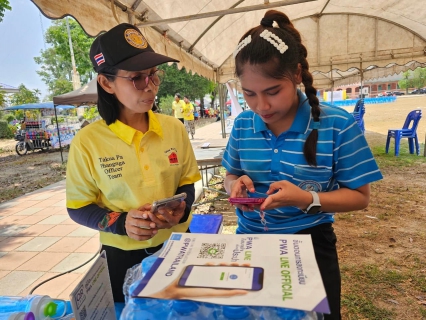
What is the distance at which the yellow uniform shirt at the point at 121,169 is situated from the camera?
4.01 ft

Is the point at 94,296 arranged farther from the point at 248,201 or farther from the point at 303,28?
the point at 303,28

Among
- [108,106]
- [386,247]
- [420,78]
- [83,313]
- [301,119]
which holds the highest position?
[420,78]

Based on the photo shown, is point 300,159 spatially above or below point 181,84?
below

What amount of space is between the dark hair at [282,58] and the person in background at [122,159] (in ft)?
1.31

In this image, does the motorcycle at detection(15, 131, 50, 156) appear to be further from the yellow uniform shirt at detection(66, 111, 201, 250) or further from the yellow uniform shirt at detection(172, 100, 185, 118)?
the yellow uniform shirt at detection(66, 111, 201, 250)

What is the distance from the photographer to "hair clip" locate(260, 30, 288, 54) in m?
1.02

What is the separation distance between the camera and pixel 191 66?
213 inches

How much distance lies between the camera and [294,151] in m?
1.11

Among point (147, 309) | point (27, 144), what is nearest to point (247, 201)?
point (147, 309)

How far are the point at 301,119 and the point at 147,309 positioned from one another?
2.68 feet

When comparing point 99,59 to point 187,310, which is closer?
point 187,310

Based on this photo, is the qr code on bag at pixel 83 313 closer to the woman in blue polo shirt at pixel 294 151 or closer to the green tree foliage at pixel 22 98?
the woman in blue polo shirt at pixel 294 151

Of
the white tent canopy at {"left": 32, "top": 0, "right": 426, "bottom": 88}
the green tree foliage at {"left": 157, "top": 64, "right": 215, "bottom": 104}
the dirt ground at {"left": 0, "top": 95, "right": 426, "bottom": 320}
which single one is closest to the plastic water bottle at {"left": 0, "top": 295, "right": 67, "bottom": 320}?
the white tent canopy at {"left": 32, "top": 0, "right": 426, "bottom": 88}

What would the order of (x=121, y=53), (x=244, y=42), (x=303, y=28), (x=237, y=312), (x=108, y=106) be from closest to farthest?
1. (x=237, y=312)
2. (x=244, y=42)
3. (x=121, y=53)
4. (x=108, y=106)
5. (x=303, y=28)
